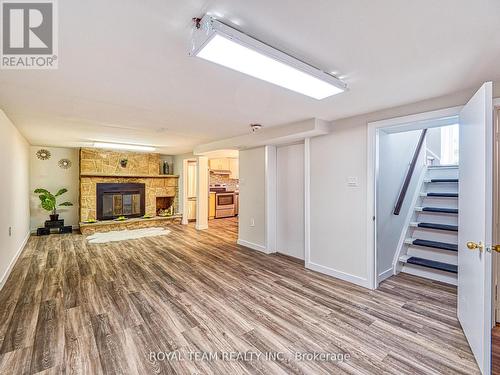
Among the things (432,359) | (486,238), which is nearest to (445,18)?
(486,238)

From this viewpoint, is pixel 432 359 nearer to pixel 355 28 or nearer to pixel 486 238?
pixel 486 238

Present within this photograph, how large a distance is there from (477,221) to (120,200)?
7.62m

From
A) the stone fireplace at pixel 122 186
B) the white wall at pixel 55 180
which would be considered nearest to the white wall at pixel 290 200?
the stone fireplace at pixel 122 186

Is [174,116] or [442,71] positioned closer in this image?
[442,71]

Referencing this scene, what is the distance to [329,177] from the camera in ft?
11.4

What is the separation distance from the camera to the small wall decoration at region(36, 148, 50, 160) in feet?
20.3

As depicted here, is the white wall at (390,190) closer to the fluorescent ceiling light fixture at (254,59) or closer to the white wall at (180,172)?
the fluorescent ceiling light fixture at (254,59)

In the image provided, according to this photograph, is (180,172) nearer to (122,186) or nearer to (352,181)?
(122,186)

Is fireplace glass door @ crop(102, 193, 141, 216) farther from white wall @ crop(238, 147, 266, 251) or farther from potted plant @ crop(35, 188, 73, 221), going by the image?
white wall @ crop(238, 147, 266, 251)

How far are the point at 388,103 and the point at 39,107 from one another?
398cm

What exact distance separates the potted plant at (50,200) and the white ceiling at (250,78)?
3341 mm

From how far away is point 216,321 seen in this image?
2316 mm

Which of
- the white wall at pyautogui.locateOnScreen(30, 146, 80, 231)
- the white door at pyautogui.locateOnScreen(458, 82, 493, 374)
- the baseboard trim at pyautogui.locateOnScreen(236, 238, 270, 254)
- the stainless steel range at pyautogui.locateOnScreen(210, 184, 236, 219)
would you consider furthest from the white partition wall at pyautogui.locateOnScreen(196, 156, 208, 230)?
the white door at pyautogui.locateOnScreen(458, 82, 493, 374)

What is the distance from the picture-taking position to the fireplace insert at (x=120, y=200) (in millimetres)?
6785
